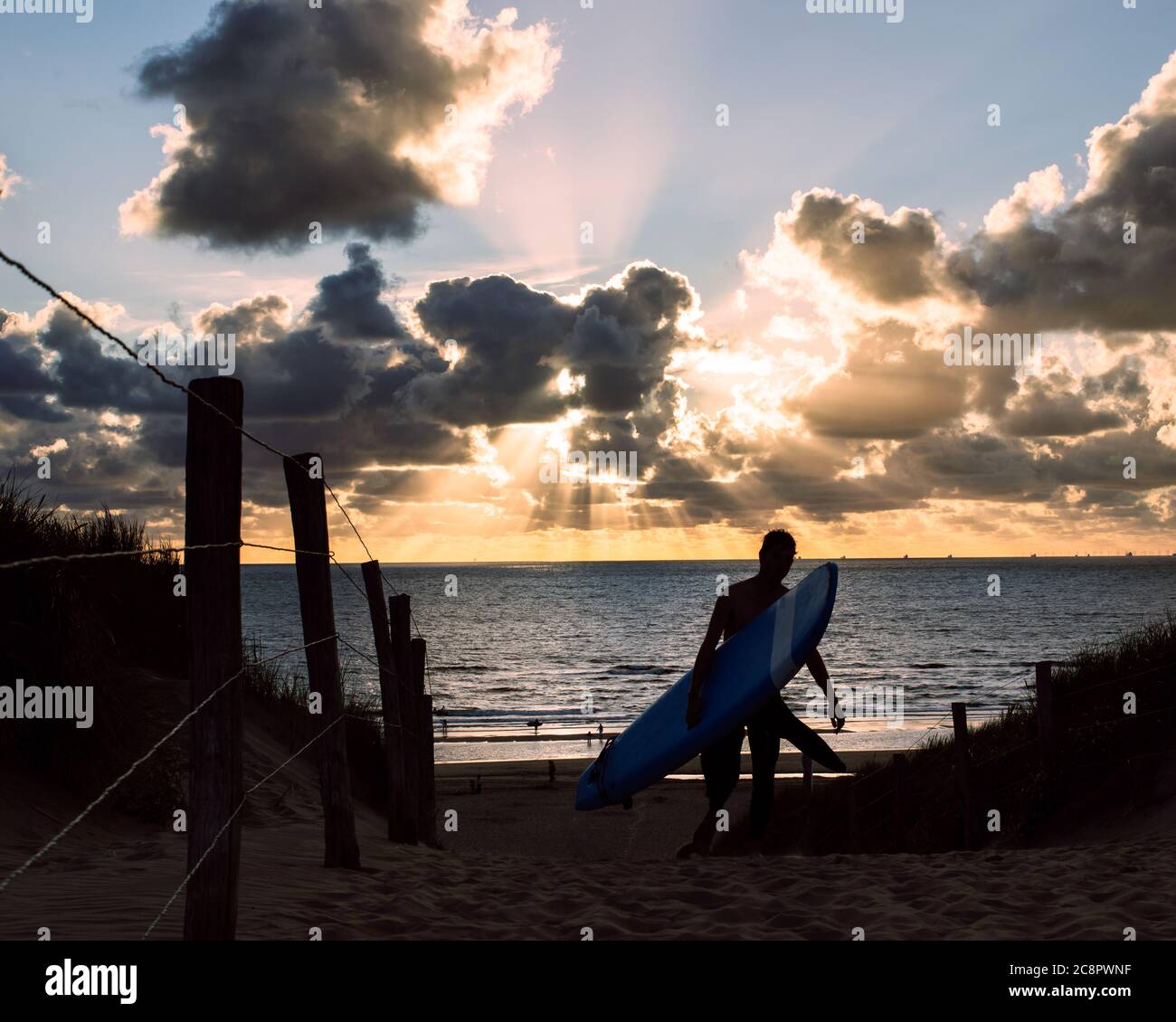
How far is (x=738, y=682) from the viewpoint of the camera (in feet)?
21.8

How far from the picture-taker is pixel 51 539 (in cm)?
896

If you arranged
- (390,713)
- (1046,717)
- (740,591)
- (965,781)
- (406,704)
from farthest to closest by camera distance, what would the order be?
(1046,717) → (965,781) → (406,704) → (390,713) → (740,591)

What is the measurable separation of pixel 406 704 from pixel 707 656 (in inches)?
114

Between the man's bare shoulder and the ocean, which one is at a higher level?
the man's bare shoulder

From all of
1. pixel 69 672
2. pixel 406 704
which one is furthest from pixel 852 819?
pixel 69 672

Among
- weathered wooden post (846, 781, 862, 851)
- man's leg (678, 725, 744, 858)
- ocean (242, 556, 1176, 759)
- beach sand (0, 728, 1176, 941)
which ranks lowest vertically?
ocean (242, 556, 1176, 759)

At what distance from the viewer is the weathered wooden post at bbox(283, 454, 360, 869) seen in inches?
222

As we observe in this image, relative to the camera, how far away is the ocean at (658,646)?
3043cm

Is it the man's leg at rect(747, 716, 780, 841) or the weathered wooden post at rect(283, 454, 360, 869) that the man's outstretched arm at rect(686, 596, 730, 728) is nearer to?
the man's leg at rect(747, 716, 780, 841)

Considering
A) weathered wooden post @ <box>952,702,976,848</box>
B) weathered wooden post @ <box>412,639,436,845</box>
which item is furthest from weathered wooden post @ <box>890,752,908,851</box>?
weathered wooden post @ <box>412,639,436,845</box>

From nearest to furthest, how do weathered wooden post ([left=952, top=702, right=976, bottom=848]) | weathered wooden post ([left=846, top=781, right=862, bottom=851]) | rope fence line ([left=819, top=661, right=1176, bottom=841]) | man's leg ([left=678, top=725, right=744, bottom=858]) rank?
man's leg ([left=678, top=725, right=744, bottom=858]) → weathered wooden post ([left=952, top=702, right=976, bottom=848]) → rope fence line ([left=819, top=661, right=1176, bottom=841]) → weathered wooden post ([left=846, top=781, right=862, bottom=851])

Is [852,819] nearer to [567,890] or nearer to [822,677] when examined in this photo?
[822,677]

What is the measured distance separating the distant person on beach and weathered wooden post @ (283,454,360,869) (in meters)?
2.21

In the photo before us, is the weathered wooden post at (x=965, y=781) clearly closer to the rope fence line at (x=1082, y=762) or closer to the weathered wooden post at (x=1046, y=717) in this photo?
the weathered wooden post at (x=1046, y=717)
